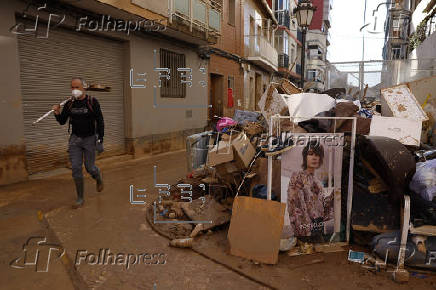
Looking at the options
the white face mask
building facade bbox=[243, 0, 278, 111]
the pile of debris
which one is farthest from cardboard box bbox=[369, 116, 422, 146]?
building facade bbox=[243, 0, 278, 111]

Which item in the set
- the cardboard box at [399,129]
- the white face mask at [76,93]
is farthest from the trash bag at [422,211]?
the white face mask at [76,93]

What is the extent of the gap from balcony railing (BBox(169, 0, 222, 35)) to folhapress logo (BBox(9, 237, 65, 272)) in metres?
7.25

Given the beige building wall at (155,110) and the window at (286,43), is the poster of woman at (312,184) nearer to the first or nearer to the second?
the beige building wall at (155,110)

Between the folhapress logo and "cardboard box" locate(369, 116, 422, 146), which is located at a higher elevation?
"cardboard box" locate(369, 116, 422, 146)

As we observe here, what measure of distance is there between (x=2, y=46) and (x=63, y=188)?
2724 mm

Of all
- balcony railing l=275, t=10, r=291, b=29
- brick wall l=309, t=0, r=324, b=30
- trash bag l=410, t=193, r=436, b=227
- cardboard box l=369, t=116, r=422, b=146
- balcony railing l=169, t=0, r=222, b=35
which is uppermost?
brick wall l=309, t=0, r=324, b=30

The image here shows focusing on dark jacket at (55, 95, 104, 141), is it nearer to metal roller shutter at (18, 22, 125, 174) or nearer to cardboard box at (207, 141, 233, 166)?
cardboard box at (207, 141, 233, 166)

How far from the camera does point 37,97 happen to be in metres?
6.31

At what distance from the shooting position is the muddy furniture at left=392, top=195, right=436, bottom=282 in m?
2.77

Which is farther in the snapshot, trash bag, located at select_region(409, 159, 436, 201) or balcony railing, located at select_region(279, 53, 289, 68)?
balcony railing, located at select_region(279, 53, 289, 68)

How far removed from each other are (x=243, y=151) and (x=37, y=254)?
250 centimetres

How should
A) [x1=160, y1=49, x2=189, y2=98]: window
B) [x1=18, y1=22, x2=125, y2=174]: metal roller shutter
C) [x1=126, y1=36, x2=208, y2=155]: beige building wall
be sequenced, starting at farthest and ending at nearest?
[x1=160, y1=49, x2=189, y2=98]: window → [x1=126, y1=36, x2=208, y2=155]: beige building wall → [x1=18, y1=22, x2=125, y2=174]: metal roller shutter

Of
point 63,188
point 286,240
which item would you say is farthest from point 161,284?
point 63,188

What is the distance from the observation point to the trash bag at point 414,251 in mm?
2889
